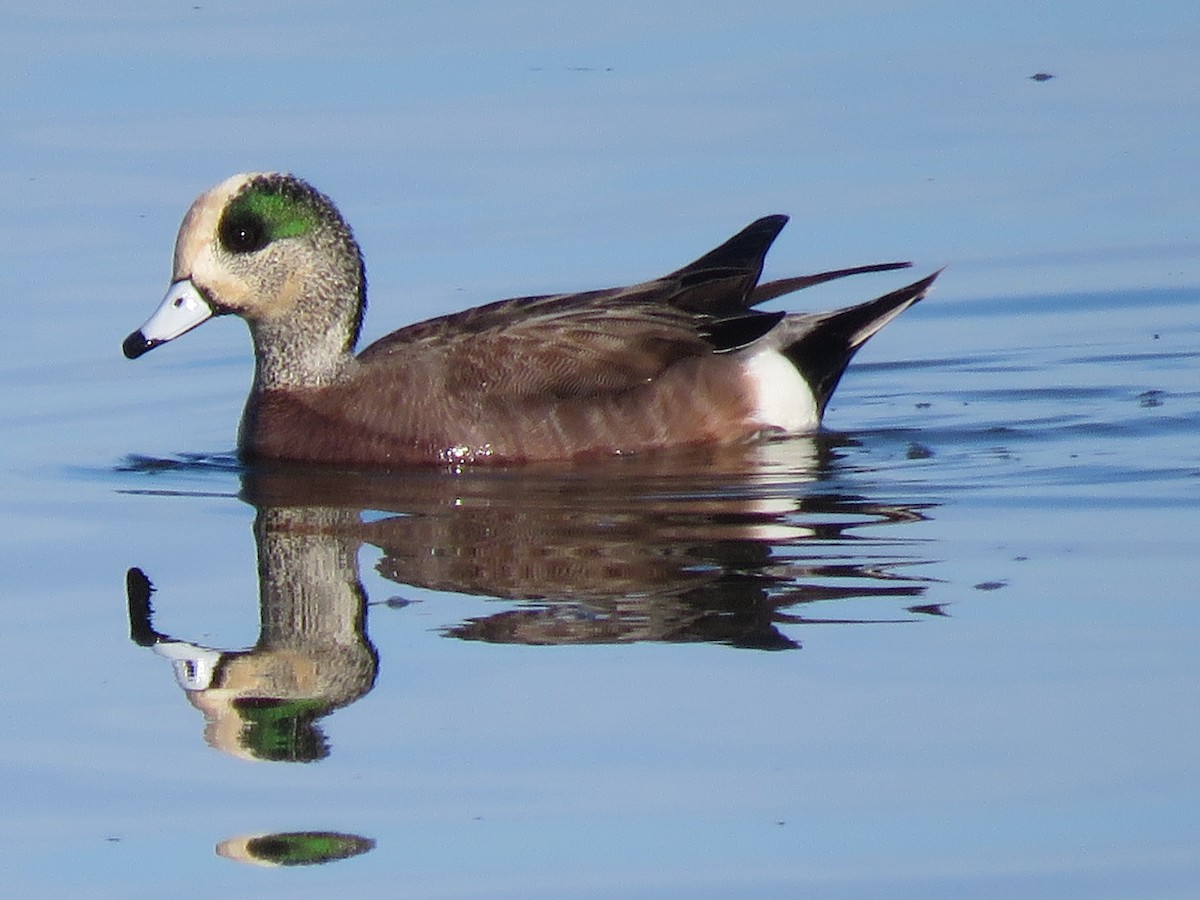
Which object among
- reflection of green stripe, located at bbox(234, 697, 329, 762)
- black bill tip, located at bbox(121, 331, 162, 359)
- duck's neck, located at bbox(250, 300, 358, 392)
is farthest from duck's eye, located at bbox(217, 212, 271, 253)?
reflection of green stripe, located at bbox(234, 697, 329, 762)

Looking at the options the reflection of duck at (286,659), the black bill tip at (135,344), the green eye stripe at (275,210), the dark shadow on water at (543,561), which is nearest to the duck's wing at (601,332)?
the dark shadow on water at (543,561)

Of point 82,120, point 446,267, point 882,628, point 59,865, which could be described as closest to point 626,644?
point 882,628

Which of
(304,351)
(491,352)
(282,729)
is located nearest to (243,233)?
(304,351)

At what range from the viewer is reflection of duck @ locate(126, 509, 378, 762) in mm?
5852

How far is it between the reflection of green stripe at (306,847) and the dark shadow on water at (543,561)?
0.51 meters

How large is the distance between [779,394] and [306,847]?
4.05 meters

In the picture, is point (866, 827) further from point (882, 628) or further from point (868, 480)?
point (868, 480)

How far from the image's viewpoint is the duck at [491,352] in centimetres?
841

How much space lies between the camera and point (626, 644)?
20.2 feet

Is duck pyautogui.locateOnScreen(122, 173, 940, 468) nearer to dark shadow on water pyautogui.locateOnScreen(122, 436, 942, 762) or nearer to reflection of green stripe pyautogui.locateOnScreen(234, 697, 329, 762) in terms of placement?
dark shadow on water pyautogui.locateOnScreen(122, 436, 942, 762)

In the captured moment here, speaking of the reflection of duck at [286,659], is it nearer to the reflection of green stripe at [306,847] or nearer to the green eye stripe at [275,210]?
the reflection of green stripe at [306,847]

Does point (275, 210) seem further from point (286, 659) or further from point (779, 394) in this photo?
point (286, 659)

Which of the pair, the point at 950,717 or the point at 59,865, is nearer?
the point at 59,865

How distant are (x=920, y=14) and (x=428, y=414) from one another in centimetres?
569
